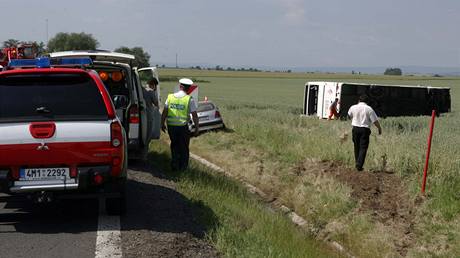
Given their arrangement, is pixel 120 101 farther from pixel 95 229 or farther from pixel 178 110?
pixel 95 229

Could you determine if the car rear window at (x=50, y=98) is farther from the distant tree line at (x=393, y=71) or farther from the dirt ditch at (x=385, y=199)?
the distant tree line at (x=393, y=71)

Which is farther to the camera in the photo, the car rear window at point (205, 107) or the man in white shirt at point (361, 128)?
the car rear window at point (205, 107)

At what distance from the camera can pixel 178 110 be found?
10.3 metres

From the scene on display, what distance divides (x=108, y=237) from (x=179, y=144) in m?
4.62

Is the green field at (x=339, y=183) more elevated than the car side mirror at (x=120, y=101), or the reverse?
the car side mirror at (x=120, y=101)

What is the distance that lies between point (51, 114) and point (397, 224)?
5.77m

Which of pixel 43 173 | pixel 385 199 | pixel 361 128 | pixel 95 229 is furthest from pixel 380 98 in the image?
pixel 43 173

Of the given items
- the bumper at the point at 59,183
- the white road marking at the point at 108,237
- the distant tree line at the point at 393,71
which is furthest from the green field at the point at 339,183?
the distant tree line at the point at 393,71

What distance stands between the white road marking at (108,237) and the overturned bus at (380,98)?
20.2m

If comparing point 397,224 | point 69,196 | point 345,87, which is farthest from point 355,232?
point 345,87

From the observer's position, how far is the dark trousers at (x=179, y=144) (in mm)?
10469

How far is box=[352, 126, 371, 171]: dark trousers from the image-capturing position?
38.1ft

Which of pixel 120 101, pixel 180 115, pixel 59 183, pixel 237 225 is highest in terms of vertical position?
pixel 120 101

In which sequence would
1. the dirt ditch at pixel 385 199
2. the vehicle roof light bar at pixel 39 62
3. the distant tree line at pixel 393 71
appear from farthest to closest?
1. the distant tree line at pixel 393 71
2. the dirt ditch at pixel 385 199
3. the vehicle roof light bar at pixel 39 62
